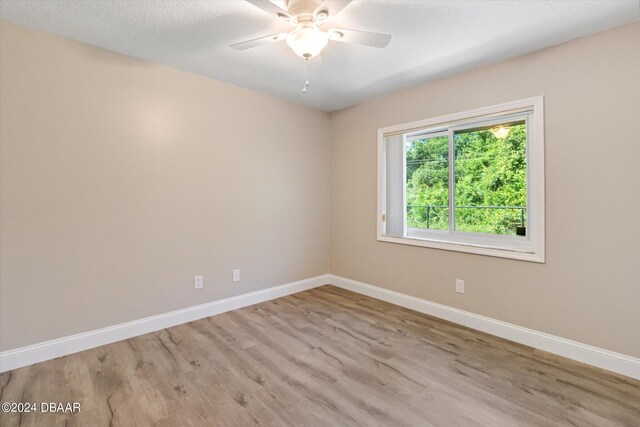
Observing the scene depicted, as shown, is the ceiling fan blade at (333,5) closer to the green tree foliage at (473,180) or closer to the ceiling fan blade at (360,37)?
the ceiling fan blade at (360,37)

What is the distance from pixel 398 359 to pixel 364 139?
2564 mm

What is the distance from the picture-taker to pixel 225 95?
311 centimetres

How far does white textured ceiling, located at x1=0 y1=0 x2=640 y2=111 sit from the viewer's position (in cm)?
186

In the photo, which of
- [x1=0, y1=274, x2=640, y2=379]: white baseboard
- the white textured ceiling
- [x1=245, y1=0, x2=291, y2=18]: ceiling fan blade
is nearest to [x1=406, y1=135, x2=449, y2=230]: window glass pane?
the white textured ceiling

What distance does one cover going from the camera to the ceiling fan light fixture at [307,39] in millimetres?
1796

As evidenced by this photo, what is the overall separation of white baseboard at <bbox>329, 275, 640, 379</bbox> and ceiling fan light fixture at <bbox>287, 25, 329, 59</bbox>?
104 inches

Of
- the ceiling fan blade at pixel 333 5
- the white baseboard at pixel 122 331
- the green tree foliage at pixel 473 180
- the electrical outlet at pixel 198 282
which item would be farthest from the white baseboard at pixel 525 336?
the ceiling fan blade at pixel 333 5

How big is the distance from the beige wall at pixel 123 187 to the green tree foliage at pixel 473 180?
166 centimetres

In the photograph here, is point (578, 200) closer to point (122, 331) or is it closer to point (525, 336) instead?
point (525, 336)

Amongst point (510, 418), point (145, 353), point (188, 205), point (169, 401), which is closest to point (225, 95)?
point (188, 205)

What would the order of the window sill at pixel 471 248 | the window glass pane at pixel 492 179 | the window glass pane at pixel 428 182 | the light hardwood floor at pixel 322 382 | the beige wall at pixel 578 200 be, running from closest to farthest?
the light hardwood floor at pixel 322 382 < the beige wall at pixel 578 200 < the window sill at pixel 471 248 < the window glass pane at pixel 492 179 < the window glass pane at pixel 428 182

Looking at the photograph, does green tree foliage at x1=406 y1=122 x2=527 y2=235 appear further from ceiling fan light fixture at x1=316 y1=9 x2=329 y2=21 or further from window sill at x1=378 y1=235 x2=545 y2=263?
ceiling fan light fixture at x1=316 y1=9 x2=329 y2=21

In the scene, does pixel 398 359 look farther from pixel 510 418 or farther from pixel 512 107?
pixel 512 107

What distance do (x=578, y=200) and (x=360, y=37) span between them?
79.8 inches
